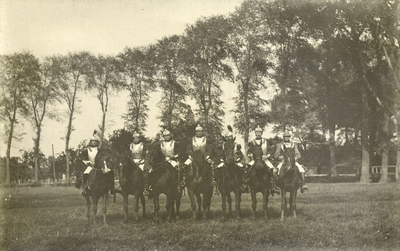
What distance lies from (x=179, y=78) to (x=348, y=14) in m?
5.47

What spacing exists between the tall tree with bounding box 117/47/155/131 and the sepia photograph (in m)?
0.03

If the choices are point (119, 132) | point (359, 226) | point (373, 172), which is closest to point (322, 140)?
point (373, 172)

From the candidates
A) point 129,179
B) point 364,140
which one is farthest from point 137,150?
point 364,140

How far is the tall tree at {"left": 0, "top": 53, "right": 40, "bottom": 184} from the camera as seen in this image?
12336mm

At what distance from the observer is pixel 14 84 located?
41.4 feet

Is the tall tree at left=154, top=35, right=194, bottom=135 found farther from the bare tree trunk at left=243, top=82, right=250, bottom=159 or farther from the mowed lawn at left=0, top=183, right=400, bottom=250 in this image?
the mowed lawn at left=0, top=183, right=400, bottom=250

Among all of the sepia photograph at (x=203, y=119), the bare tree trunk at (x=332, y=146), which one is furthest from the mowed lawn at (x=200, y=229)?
the bare tree trunk at (x=332, y=146)

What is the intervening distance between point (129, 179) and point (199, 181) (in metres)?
2.01

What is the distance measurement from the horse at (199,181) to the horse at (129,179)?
135 cm

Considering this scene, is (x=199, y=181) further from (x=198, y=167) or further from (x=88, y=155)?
(x=88, y=155)

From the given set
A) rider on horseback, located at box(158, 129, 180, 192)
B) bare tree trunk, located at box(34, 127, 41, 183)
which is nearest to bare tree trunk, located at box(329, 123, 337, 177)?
Answer: rider on horseback, located at box(158, 129, 180, 192)

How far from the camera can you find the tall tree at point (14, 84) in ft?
40.5

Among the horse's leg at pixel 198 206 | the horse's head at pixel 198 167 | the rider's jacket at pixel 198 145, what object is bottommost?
the horse's leg at pixel 198 206

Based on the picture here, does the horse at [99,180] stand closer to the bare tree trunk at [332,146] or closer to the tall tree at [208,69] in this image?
the tall tree at [208,69]
